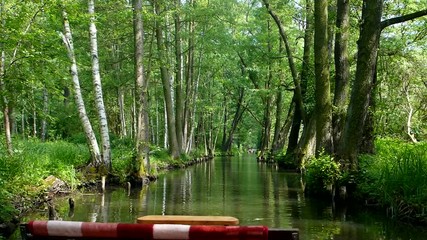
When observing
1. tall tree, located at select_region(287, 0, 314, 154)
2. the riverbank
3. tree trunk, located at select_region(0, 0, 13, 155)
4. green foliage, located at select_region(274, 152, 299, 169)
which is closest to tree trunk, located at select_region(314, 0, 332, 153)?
the riverbank

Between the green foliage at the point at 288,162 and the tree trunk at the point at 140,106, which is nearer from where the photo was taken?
the tree trunk at the point at 140,106

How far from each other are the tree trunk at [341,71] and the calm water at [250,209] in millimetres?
2668

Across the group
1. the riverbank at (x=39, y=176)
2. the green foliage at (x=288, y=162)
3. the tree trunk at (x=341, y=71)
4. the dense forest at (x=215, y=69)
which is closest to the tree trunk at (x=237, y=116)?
the dense forest at (x=215, y=69)

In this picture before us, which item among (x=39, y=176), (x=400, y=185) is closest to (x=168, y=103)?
(x=39, y=176)

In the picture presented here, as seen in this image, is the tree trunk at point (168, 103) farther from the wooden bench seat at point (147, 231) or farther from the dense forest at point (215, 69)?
the wooden bench seat at point (147, 231)

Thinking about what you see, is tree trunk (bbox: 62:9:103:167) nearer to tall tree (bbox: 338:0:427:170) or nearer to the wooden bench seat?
tall tree (bbox: 338:0:427:170)

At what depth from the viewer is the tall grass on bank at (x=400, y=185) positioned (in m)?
9.60

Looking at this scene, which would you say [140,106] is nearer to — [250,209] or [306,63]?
[250,209]

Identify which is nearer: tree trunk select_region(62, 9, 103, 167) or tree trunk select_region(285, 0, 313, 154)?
tree trunk select_region(62, 9, 103, 167)

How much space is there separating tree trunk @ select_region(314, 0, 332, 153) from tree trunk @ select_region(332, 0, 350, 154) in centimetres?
51

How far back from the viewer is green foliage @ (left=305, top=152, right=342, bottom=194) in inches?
504

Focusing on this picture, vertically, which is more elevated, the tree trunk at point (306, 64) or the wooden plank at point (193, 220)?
the tree trunk at point (306, 64)

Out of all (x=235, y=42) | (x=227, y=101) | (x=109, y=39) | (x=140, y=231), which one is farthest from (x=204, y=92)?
(x=140, y=231)

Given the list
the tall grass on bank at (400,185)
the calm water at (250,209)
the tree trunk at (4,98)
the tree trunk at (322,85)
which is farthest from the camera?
the tree trunk at (322,85)
